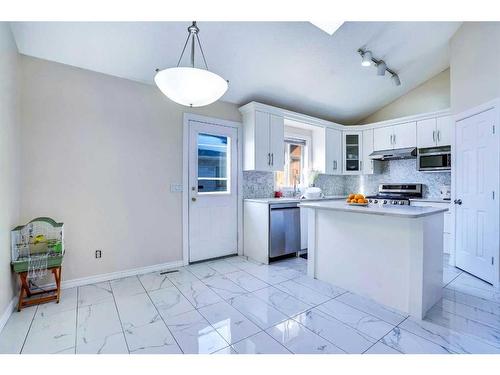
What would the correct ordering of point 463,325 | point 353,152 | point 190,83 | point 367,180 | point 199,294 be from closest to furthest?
1. point 190,83
2. point 463,325
3. point 199,294
4. point 353,152
5. point 367,180

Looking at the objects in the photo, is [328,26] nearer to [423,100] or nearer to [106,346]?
[423,100]

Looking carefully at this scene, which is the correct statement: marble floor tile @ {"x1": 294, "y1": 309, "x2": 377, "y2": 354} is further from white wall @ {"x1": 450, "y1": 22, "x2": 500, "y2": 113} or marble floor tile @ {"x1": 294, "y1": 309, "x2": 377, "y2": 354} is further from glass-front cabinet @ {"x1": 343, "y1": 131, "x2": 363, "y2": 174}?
glass-front cabinet @ {"x1": 343, "y1": 131, "x2": 363, "y2": 174}

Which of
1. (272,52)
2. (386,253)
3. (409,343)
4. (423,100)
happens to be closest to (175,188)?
(272,52)

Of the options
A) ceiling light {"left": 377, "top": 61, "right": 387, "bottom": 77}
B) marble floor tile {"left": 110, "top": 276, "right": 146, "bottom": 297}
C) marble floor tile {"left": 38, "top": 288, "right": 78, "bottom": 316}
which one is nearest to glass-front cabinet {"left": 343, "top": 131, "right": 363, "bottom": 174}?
ceiling light {"left": 377, "top": 61, "right": 387, "bottom": 77}

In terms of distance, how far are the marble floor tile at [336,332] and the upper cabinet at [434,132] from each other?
372 centimetres

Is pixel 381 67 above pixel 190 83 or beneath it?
above

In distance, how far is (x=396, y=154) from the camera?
14.9ft

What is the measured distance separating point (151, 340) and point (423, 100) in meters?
5.56

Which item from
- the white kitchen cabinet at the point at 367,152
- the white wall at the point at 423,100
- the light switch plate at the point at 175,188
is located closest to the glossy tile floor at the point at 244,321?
the light switch plate at the point at 175,188

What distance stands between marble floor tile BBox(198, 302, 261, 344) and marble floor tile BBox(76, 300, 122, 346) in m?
0.71

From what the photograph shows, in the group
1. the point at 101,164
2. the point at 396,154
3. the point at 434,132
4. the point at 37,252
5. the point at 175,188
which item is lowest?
the point at 37,252

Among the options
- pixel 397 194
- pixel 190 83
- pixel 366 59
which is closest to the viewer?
pixel 190 83

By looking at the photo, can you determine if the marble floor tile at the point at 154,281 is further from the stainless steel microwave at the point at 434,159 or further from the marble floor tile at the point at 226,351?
the stainless steel microwave at the point at 434,159

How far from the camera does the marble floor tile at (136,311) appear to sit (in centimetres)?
205
